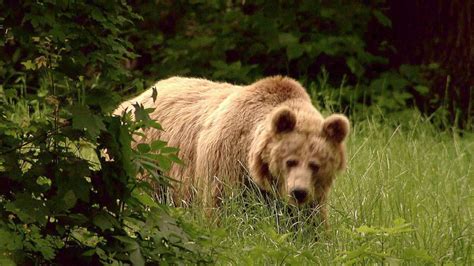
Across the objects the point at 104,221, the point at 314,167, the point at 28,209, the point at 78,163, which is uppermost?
the point at 78,163

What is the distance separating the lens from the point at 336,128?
6.66 m

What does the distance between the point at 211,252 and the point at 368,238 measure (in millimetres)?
964

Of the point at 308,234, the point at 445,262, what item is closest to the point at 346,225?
the point at 308,234

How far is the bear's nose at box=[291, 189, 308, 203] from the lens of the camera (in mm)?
6352

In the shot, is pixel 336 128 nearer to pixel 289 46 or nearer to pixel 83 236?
pixel 83 236

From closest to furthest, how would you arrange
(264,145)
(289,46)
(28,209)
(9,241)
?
1. (9,241)
2. (28,209)
3. (264,145)
4. (289,46)

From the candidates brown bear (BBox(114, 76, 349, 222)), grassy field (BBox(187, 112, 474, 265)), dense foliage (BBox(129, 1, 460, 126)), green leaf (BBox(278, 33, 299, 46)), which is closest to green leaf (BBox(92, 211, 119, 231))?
grassy field (BBox(187, 112, 474, 265))

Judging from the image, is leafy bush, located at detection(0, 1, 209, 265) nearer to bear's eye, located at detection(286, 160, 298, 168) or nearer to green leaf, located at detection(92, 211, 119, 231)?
green leaf, located at detection(92, 211, 119, 231)

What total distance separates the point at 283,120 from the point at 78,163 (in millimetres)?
2599

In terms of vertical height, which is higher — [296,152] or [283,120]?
[283,120]

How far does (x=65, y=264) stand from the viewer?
14.5 feet

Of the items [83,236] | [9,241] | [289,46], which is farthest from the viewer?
[289,46]

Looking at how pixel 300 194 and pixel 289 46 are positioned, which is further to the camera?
pixel 289 46

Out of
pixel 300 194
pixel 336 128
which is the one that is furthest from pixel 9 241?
pixel 336 128
